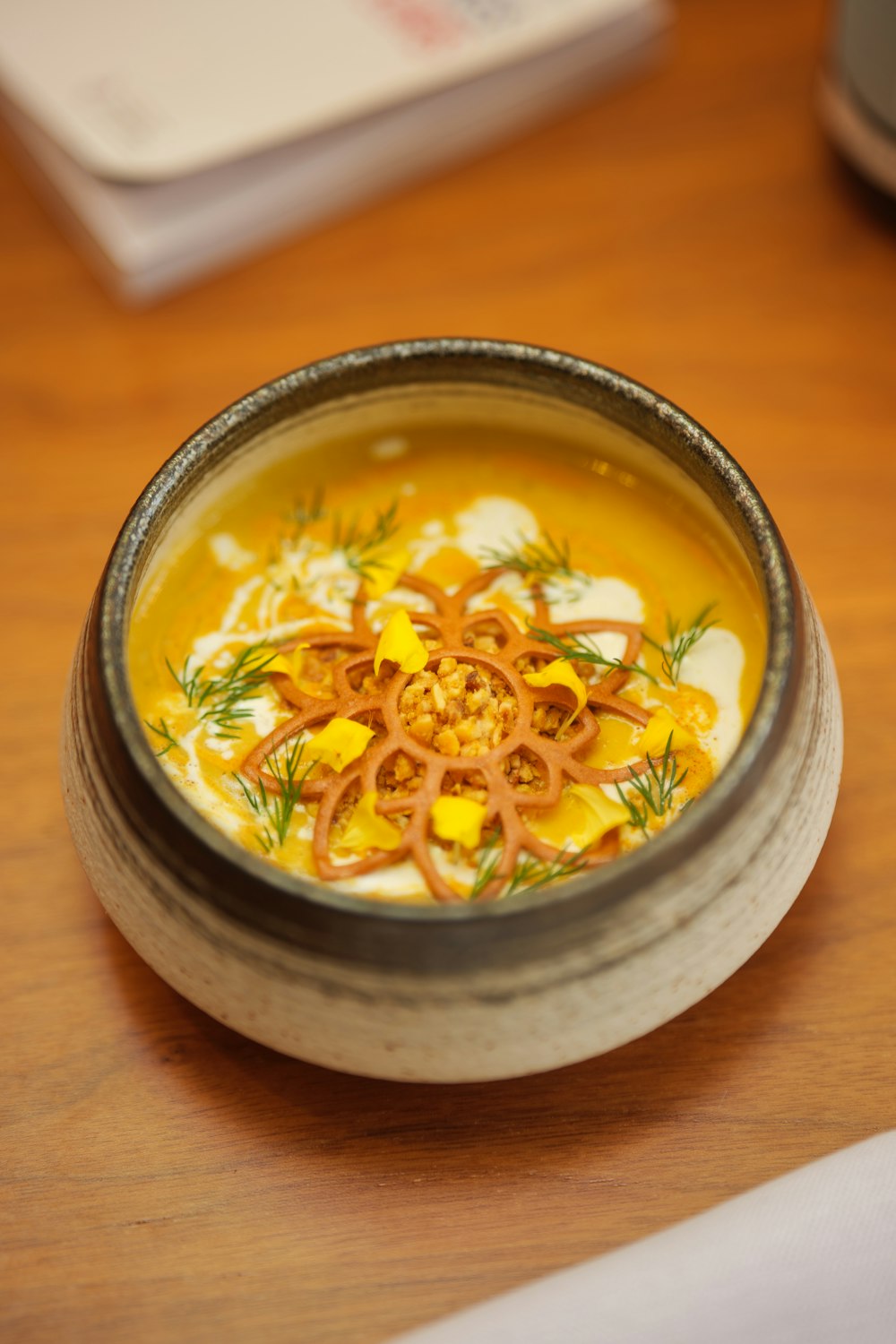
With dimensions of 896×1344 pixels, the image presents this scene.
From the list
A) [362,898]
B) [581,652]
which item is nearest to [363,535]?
[581,652]

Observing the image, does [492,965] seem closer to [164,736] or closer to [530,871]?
[530,871]

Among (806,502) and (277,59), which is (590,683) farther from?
(277,59)

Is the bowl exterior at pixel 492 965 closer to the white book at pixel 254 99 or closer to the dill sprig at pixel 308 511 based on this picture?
the dill sprig at pixel 308 511

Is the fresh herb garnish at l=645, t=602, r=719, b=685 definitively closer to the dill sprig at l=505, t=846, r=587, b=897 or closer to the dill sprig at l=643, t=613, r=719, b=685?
the dill sprig at l=643, t=613, r=719, b=685

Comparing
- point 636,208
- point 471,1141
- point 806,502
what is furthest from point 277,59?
point 471,1141

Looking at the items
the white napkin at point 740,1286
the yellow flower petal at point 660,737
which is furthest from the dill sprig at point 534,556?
the white napkin at point 740,1286
